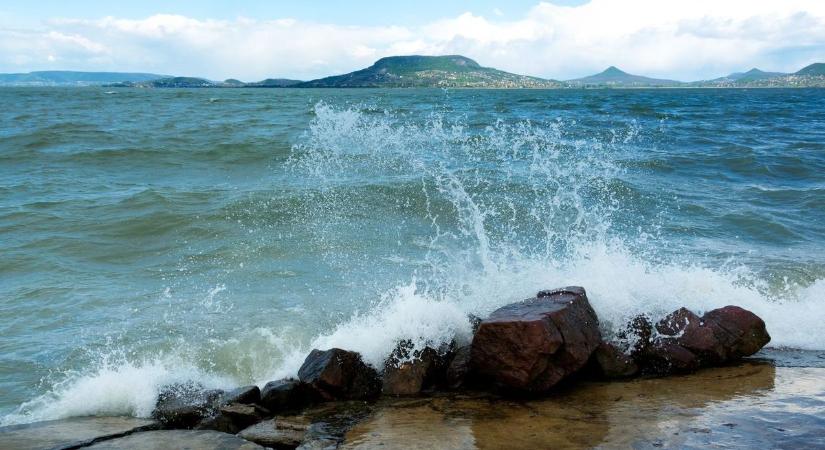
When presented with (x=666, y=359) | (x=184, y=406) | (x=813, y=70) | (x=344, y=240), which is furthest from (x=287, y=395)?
(x=813, y=70)

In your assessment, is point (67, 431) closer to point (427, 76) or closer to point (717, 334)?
point (717, 334)

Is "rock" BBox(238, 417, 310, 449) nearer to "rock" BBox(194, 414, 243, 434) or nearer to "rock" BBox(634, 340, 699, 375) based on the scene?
"rock" BBox(194, 414, 243, 434)

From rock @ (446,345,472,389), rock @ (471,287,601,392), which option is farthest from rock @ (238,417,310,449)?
rock @ (471,287,601,392)

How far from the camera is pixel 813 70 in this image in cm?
16538

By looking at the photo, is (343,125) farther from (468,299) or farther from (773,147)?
(468,299)

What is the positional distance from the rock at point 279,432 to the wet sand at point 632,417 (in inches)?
15.8

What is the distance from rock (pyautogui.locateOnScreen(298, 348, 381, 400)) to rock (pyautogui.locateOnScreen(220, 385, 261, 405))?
0.38m

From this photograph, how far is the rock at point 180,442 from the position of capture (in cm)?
434

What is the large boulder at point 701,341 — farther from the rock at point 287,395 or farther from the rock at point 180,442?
the rock at point 180,442

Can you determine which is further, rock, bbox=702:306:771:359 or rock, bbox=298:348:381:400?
rock, bbox=702:306:771:359

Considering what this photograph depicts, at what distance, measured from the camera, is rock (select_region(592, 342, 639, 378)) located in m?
5.59

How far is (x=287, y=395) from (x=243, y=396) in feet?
1.11

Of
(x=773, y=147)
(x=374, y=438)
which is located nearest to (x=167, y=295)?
(x=374, y=438)

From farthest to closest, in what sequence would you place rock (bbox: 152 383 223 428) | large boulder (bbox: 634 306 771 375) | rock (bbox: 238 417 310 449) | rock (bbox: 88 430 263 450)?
large boulder (bbox: 634 306 771 375) → rock (bbox: 152 383 223 428) → rock (bbox: 238 417 310 449) → rock (bbox: 88 430 263 450)
